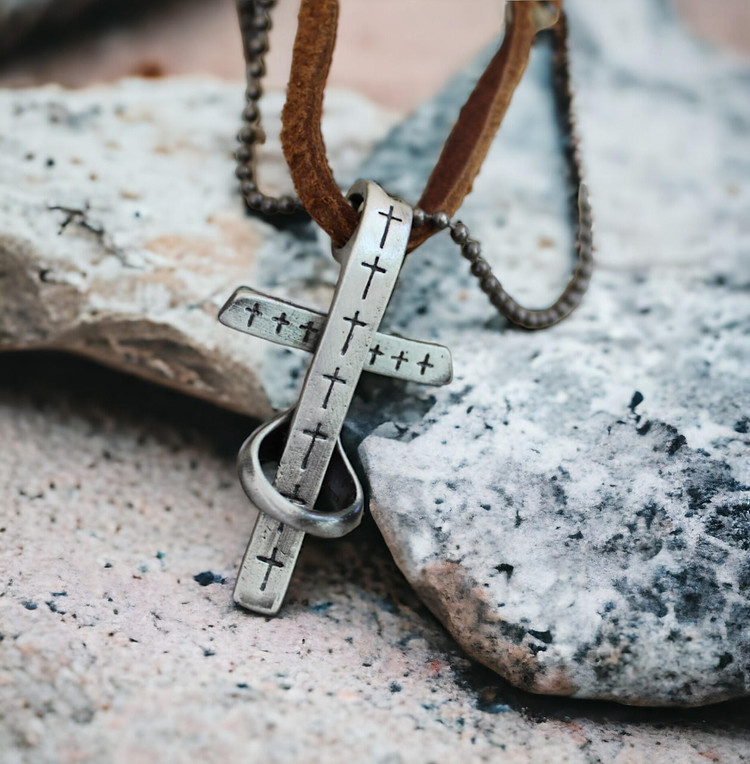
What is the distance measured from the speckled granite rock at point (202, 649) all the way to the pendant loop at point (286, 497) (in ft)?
0.57

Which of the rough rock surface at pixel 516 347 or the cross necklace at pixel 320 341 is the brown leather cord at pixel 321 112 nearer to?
the cross necklace at pixel 320 341

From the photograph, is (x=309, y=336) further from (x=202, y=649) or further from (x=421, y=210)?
(x=202, y=649)

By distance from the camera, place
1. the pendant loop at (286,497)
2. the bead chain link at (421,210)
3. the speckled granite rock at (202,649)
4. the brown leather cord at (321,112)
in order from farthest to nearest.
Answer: the bead chain link at (421,210), the brown leather cord at (321,112), the pendant loop at (286,497), the speckled granite rock at (202,649)

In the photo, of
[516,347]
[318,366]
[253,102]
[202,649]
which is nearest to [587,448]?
[516,347]

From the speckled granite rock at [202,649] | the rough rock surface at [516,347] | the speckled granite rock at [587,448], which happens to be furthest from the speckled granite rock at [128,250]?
the speckled granite rock at [587,448]

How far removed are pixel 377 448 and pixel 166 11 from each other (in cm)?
204

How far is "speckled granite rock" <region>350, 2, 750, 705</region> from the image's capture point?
981 millimetres

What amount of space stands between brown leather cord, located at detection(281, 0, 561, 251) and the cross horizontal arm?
6.8 inches

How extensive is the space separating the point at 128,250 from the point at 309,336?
432 mm

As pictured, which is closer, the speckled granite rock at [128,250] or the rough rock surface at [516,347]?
the rough rock surface at [516,347]

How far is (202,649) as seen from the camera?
0.95 m

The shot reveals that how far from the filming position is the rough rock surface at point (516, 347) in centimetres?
100

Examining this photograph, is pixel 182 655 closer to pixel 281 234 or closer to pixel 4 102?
pixel 281 234

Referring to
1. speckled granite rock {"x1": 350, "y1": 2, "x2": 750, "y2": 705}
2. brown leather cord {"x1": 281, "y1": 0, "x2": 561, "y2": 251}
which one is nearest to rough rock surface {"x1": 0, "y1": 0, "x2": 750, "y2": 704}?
speckled granite rock {"x1": 350, "y1": 2, "x2": 750, "y2": 705}
